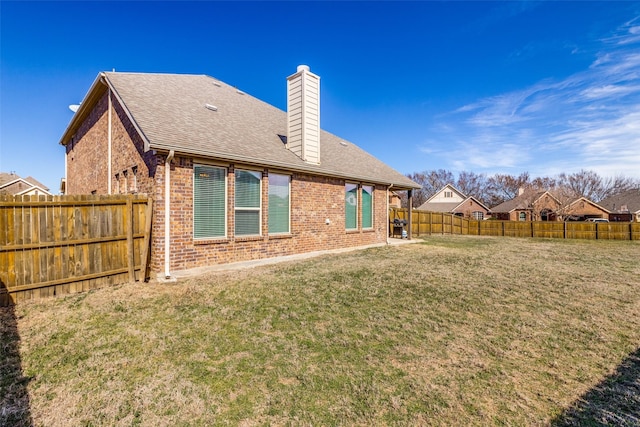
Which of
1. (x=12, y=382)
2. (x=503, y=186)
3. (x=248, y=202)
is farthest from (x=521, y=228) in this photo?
(x=503, y=186)

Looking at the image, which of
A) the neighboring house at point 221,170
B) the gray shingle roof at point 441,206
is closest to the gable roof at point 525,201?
the gray shingle roof at point 441,206

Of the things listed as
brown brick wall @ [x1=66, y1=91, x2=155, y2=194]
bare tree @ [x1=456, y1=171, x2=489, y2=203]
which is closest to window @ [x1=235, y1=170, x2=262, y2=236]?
brown brick wall @ [x1=66, y1=91, x2=155, y2=194]

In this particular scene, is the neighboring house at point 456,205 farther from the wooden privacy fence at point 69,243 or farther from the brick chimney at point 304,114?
→ the wooden privacy fence at point 69,243

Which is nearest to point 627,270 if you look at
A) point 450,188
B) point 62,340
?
point 62,340

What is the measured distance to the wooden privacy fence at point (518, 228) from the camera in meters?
18.5

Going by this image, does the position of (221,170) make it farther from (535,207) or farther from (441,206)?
(441,206)

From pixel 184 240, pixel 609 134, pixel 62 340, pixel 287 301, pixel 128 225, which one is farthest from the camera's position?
pixel 609 134

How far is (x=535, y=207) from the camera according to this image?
3534cm

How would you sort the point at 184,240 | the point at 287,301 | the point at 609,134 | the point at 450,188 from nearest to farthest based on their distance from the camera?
the point at 287,301 → the point at 184,240 → the point at 609,134 → the point at 450,188

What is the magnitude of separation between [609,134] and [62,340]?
32.4 m

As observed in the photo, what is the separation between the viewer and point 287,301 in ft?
16.1

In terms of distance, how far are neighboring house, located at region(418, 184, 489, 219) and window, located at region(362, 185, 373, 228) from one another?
109 ft

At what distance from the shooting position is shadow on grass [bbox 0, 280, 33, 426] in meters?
2.17

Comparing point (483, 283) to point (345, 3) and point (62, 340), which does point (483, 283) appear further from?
point (345, 3)
